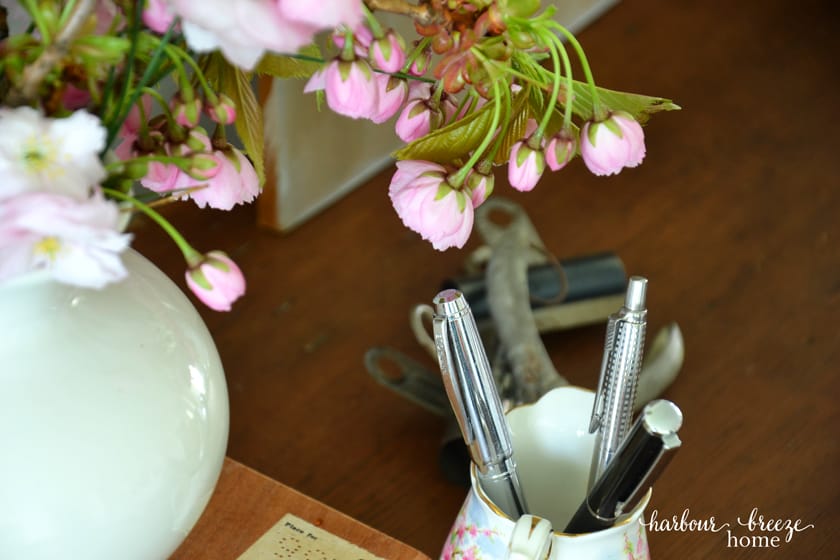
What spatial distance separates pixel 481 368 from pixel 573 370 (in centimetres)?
25

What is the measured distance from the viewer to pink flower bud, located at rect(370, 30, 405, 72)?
0.29 meters

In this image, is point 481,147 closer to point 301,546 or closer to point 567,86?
point 567,86

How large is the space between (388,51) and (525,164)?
56mm

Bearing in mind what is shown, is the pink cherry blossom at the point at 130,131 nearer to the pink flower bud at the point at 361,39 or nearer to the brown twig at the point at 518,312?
the pink flower bud at the point at 361,39

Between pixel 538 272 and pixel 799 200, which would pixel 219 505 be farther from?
pixel 799 200


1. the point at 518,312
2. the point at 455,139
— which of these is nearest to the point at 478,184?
the point at 455,139

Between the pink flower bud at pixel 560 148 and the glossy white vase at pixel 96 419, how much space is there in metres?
0.13

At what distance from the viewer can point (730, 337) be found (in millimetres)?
645

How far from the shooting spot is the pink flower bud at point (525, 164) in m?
0.32

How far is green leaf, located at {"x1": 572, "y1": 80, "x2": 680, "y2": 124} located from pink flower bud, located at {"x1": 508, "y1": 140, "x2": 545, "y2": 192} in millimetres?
22

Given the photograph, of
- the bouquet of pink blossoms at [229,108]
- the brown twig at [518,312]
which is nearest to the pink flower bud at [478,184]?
the bouquet of pink blossoms at [229,108]

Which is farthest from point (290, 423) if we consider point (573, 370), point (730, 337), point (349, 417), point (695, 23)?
point (695, 23)

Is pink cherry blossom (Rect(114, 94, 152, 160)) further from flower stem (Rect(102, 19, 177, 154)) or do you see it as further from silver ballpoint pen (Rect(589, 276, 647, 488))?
silver ballpoint pen (Rect(589, 276, 647, 488))

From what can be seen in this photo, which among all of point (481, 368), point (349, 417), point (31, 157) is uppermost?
point (31, 157)
